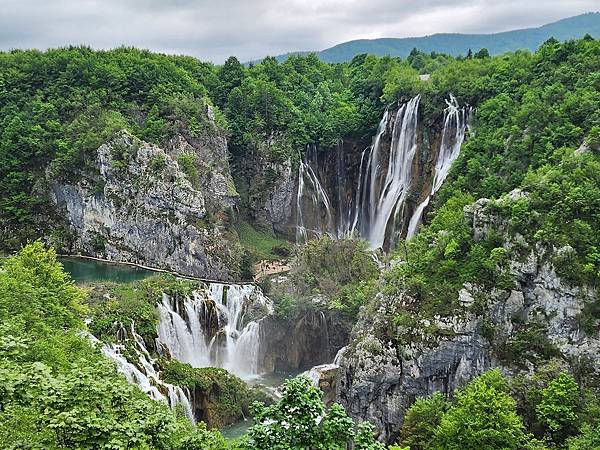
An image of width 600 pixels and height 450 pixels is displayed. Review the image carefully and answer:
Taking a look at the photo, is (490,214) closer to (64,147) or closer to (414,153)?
(414,153)

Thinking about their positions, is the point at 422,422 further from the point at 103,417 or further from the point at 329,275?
the point at 329,275

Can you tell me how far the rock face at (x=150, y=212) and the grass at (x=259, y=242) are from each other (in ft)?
6.35

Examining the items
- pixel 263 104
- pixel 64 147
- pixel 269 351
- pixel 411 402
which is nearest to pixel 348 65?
pixel 263 104

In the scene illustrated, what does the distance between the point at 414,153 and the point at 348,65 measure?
81.5ft

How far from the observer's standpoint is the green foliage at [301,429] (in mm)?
8383

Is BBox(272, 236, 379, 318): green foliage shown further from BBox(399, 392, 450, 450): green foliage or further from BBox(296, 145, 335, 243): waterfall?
BBox(296, 145, 335, 243): waterfall

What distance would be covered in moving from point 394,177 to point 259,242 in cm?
1054

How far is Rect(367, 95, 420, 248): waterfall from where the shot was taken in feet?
125

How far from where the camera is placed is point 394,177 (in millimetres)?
39000

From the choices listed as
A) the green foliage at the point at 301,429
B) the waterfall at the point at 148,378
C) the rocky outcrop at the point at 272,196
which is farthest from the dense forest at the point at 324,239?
the waterfall at the point at 148,378

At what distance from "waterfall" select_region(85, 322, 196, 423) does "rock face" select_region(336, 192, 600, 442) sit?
21.8 ft

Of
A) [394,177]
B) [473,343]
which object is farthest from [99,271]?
[473,343]

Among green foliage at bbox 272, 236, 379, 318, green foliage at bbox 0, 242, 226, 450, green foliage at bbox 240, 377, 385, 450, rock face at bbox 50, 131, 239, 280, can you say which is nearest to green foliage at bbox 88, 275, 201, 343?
green foliage at bbox 272, 236, 379, 318

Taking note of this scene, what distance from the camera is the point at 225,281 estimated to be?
37.3 metres
